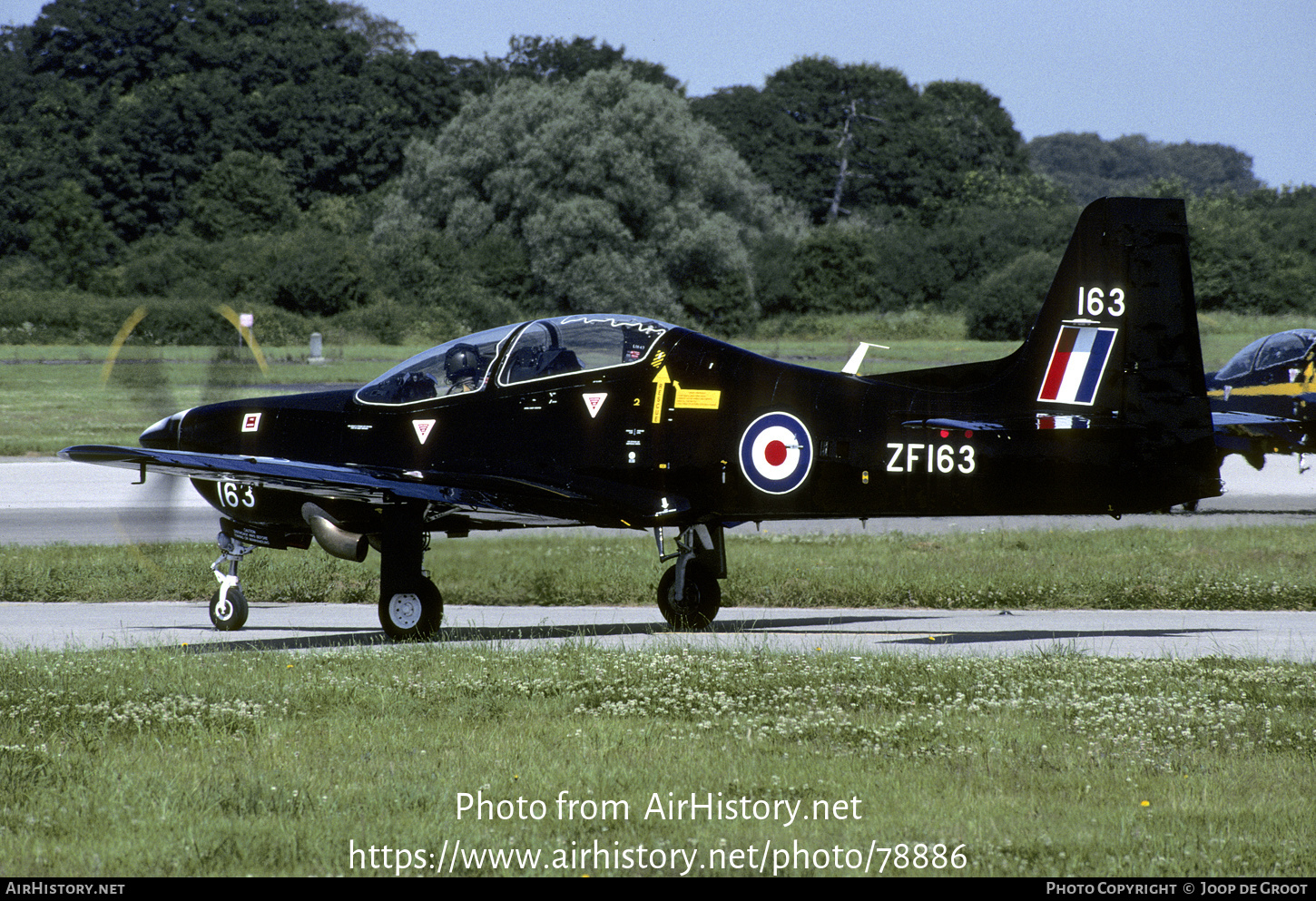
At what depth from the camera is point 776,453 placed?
39.1 feet

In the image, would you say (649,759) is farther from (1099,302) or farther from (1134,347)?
(1099,302)

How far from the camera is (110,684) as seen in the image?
9203 mm

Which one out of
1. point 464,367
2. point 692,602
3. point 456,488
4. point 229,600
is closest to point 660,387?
point 464,367

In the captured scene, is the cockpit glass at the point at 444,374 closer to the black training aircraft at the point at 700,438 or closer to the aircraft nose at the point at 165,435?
the black training aircraft at the point at 700,438

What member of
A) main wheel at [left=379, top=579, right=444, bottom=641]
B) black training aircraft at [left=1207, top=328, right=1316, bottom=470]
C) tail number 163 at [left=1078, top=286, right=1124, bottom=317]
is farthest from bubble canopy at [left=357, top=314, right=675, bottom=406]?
black training aircraft at [left=1207, top=328, right=1316, bottom=470]

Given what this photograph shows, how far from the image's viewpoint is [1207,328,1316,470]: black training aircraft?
2353 cm

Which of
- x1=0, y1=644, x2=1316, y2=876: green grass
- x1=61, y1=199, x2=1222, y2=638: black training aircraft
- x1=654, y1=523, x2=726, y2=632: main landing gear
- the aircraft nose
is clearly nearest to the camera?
x1=0, y1=644, x2=1316, y2=876: green grass

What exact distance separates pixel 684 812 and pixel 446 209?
60633 millimetres

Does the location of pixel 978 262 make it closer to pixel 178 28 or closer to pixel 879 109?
pixel 879 109

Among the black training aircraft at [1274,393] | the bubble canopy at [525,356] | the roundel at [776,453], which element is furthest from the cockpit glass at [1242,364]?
the bubble canopy at [525,356]

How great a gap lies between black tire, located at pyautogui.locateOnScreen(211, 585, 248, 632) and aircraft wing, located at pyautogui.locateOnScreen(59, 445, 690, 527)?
4.20ft

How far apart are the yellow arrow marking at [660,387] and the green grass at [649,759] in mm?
2461

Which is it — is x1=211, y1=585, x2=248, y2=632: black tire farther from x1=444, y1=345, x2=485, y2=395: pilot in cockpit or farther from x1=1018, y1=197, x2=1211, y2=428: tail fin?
x1=1018, y1=197, x2=1211, y2=428: tail fin
